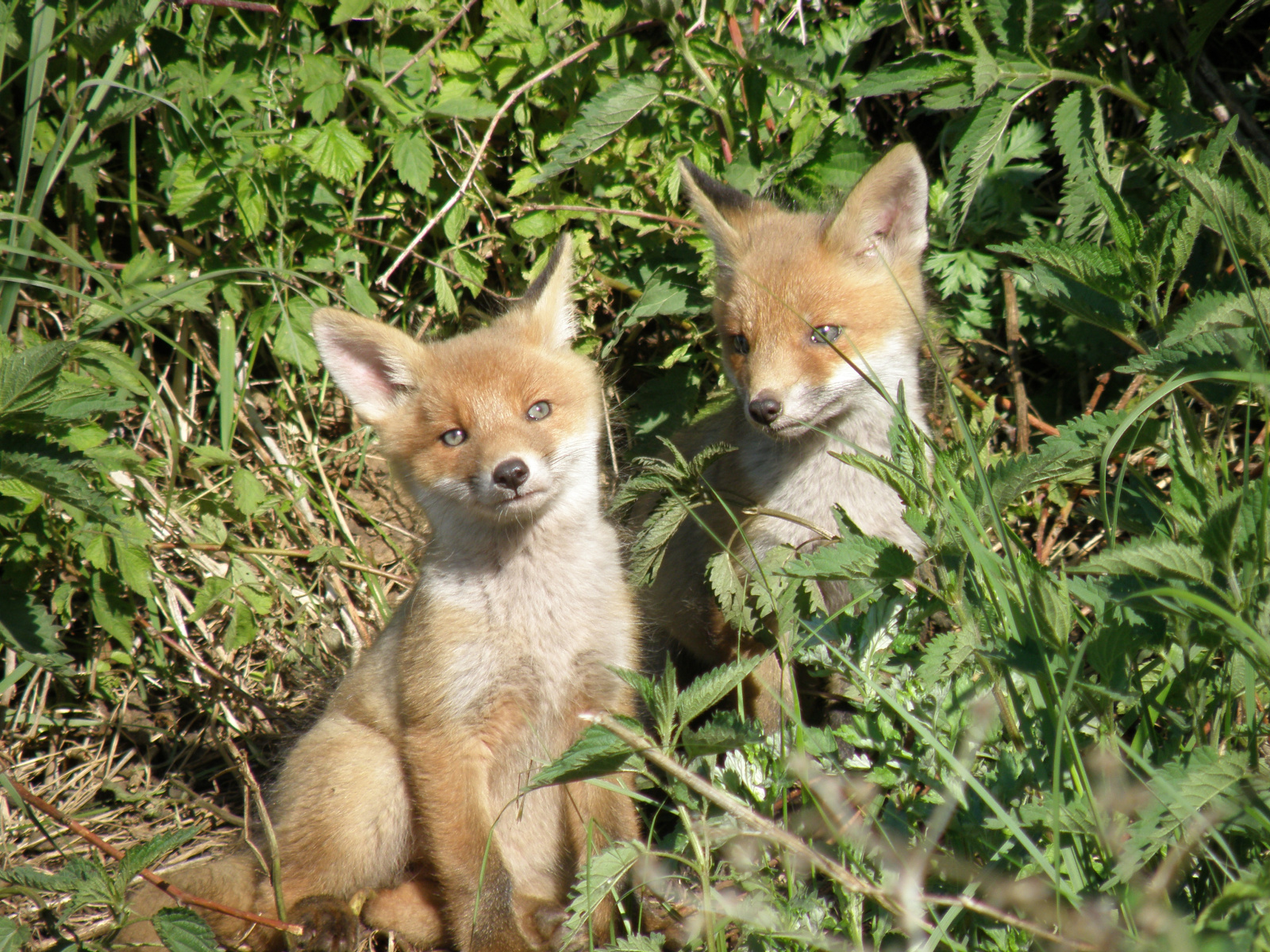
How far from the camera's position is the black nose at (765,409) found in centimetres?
314

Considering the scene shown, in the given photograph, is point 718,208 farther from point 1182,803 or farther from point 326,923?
point 326,923

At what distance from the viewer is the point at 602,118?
351 cm

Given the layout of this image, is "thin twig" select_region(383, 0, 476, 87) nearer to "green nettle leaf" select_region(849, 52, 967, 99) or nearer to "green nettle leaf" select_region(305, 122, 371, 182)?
"green nettle leaf" select_region(305, 122, 371, 182)

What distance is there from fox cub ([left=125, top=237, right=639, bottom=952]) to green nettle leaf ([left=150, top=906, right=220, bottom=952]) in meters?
0.44

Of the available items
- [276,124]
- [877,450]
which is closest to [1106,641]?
[877,450]

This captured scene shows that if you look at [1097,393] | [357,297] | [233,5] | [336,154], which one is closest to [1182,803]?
[1097,393]

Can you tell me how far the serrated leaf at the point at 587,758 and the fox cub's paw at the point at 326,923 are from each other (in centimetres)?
131

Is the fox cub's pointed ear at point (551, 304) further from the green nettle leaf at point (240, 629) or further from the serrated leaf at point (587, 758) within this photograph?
the serrated leaf at point (587, 758)

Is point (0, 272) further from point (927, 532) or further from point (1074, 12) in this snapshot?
point (1074, 12)

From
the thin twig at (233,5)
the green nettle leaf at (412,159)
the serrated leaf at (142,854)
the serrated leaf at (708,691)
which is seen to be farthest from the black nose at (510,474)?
the thin twig at (233,5)

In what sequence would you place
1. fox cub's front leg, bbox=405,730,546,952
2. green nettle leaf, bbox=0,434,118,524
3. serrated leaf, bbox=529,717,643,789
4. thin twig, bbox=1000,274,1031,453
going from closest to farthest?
serrated leaf, bbox=529,717,643,789, green nettle leaf, bbox=0,434,118,524, fox cub's front leg, bbox=405,730,546,952, thin twig, bbox=1000,274,1031,453

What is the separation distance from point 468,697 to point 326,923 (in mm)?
759

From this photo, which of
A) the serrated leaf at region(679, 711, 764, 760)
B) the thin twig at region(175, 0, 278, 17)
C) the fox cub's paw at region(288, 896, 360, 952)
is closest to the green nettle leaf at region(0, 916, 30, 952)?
the fox cub's paw at region(288, 896, 360, 952)

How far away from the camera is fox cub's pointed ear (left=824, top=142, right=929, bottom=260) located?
11.0 feet
